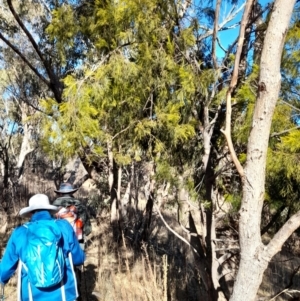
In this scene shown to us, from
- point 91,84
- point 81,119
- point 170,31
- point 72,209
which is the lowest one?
point 72,209

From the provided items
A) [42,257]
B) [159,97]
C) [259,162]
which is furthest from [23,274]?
[159,97]

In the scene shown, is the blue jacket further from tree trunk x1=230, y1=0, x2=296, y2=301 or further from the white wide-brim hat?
tree trunk x1=230, y1=0, x2=296, y2=301

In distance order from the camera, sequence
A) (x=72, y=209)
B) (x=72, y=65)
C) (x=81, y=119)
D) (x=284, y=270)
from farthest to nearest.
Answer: (x=284, y=270) < (x=72, y=65) < (x=72, y=209) < (x=81, y=119)

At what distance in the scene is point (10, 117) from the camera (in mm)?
16422

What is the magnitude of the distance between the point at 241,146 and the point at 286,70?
2.70ft

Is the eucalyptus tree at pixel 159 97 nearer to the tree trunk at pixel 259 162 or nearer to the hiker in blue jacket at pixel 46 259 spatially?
the hiker in blue jacket at pixel 46 259

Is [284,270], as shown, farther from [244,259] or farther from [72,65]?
[244,259]

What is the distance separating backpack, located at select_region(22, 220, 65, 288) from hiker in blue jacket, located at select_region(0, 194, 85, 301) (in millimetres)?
29

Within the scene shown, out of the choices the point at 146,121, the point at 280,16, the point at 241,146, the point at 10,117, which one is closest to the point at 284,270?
the point at 241,146

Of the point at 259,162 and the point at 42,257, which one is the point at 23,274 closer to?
the point at 42,257

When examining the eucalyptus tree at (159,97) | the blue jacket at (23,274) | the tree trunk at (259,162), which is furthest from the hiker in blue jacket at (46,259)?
the tree trunk at (259,162)

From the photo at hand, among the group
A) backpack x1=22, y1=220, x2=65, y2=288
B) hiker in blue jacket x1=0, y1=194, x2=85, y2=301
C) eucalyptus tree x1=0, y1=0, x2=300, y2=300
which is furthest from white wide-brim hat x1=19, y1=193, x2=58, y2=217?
eucalyptus tree x1=0, y1=0, x2=300, y2=300

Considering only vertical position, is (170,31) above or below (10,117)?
below

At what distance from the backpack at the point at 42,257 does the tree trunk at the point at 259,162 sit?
118 centimetres
